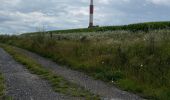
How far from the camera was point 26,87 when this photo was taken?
14.5 metres

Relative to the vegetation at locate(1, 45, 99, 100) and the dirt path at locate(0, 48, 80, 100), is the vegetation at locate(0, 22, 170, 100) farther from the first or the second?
the dirt path at locate(0, 48, 80, 100)

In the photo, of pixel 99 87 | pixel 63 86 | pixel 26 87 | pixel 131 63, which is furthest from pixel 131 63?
pixel 26 87

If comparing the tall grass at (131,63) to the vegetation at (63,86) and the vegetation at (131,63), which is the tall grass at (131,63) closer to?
the vegetation at (131,63)

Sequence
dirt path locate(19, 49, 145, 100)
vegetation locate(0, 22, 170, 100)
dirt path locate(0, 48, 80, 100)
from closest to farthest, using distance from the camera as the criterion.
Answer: dirt path locate(0, 48, 80, 100)
dirt path locate(19, 49, 145, 100)
vegetation locate(0, 22, 170, 100)

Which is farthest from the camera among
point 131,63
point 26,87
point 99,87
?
point 131,63

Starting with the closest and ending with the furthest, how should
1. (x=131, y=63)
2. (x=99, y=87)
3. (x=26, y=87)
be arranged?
(x=26, y=87)
(x=99, y=87)
(x=131, y=63)

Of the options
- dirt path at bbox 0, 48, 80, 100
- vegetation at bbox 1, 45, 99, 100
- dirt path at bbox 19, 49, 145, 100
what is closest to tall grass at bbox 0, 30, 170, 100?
dirt path at bbox 19, 49, 145, 100

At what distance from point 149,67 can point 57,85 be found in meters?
3.54

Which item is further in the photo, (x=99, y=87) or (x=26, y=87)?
(x=99, y=87)

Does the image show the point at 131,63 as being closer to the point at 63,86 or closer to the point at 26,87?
the point at 63,86

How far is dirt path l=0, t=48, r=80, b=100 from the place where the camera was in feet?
41.6

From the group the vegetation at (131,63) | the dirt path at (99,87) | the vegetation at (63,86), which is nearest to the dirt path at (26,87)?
the vegetation at (63,86)

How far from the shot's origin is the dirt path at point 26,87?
12675mm

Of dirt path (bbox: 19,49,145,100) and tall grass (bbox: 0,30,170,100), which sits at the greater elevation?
tall grass (bbox: 0,30,170,100)
